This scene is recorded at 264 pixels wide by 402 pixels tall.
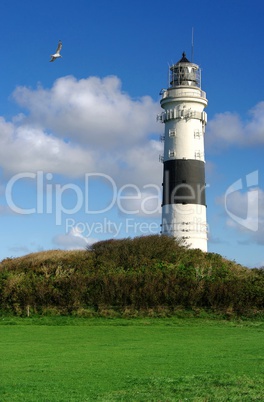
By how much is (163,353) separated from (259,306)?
528 inches

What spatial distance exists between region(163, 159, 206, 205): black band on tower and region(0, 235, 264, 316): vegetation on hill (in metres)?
5.64

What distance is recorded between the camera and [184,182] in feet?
115

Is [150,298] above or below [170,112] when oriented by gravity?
below

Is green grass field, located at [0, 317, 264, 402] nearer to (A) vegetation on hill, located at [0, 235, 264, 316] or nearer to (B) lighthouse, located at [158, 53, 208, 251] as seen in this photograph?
(A) vegetation on hill, located at [0, 235, 264, 316]

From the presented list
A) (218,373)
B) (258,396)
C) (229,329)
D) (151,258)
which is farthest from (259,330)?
(258,396)

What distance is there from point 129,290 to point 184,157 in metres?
10.6

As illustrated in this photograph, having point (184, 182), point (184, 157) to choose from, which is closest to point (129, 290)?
point (184, 182)

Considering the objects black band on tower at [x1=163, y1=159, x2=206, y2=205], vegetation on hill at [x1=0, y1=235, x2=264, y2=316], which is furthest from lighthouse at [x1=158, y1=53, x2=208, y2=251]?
vegetation on hill at [x1=0, y1=235, x2=264, y2=316]

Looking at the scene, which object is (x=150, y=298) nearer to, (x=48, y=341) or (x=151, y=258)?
(x=151, y=258)

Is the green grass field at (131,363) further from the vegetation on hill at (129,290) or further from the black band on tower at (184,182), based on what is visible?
the black band on tower at (184,182)

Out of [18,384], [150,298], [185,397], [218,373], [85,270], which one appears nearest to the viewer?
[185,397]

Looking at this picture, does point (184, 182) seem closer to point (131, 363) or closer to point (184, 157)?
point (184, 157)

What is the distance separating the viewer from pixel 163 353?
49.9ft

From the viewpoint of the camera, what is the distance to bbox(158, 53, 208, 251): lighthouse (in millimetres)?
35031
